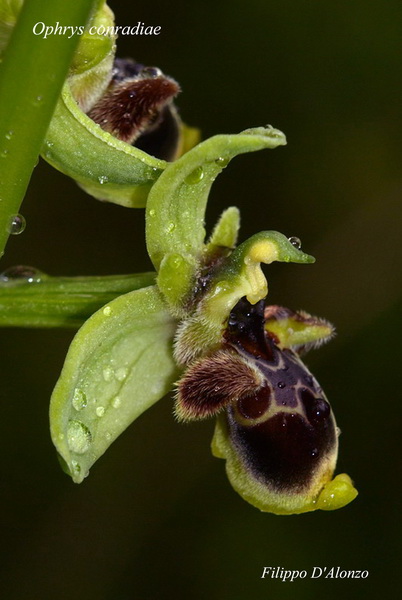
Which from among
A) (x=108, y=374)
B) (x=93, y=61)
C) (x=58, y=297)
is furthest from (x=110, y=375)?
(x=93, y=61)

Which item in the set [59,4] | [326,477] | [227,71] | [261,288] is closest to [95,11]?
[59,4]

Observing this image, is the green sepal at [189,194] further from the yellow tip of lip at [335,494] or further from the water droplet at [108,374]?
the yellow tip of lip at [335,494]

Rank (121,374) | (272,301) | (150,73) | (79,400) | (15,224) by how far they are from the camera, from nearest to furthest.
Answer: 1. (15,224)
2. (79,400)
3. (121,374)
4. (150,73)
5. (272,301)

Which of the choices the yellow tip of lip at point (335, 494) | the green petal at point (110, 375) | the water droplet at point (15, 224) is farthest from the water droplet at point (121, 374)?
the yellow tip of lip at point (335, 494)

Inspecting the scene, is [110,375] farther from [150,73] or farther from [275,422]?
[150,73]

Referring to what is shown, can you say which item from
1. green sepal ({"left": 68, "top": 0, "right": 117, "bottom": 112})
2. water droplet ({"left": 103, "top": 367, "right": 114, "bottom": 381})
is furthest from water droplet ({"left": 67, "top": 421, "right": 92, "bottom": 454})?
green sepal ({"left": 68, "top": 0, "right": 117, "bottom": 112})

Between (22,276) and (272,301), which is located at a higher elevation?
(22,276)

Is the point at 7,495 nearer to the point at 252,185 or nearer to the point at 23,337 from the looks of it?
the point at 23,337
